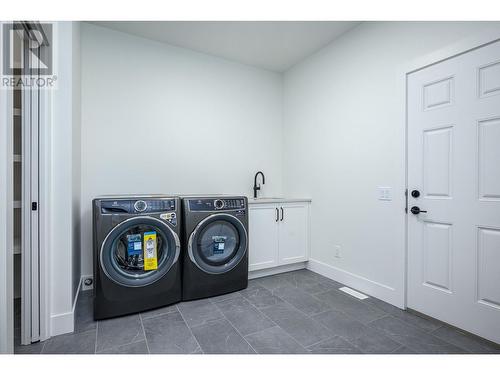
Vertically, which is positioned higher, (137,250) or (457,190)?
(457,190)

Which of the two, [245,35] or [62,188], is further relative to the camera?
[245,35]

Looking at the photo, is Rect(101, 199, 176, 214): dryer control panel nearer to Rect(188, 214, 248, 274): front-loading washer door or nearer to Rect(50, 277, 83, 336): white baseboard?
Rect(188, 214, 248, 274): front-loading washer door

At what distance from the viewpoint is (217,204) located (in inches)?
95.8

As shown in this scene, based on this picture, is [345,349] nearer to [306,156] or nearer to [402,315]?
[402,315]

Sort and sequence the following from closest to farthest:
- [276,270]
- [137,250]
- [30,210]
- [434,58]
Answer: [30,210] → [434,58] → [137,250] → [276,270]

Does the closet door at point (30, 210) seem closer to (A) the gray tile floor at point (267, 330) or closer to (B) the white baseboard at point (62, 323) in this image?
(B) the white baseboard at point (62, 323)

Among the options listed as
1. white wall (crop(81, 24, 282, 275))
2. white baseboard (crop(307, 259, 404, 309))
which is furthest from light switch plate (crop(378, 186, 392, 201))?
white wall (crop(81, 24, 282, 275))

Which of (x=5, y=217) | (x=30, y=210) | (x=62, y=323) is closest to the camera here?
(x=5, y=217)

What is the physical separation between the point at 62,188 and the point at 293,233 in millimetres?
2331

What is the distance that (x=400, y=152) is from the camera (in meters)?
2.22

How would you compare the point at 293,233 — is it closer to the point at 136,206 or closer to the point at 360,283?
the point at 360,283

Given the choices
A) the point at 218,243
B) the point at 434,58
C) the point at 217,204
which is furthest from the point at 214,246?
the point at 434,58

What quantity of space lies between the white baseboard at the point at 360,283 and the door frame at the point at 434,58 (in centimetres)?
8

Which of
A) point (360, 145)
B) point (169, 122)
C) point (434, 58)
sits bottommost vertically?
point (360, 145)
